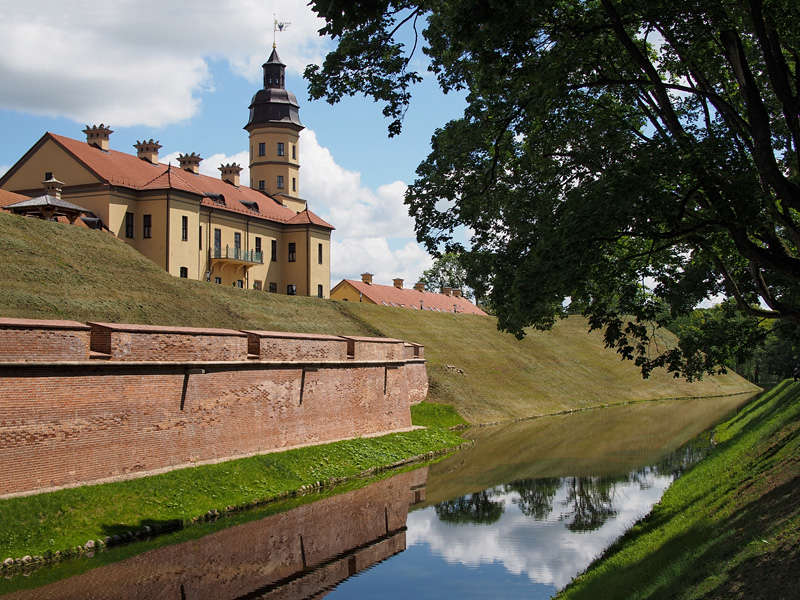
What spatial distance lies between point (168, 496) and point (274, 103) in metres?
48.2

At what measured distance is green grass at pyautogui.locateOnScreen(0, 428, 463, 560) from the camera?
45.7ft

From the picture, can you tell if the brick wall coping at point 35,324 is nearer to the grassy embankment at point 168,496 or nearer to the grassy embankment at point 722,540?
the grassy embankment at point 168,496

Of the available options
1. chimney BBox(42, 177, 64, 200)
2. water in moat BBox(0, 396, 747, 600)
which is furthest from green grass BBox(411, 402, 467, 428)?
chimney BBox(42, 177, 64, 200)

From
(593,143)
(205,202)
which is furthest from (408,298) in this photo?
(593,143)

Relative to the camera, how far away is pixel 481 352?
57.2m

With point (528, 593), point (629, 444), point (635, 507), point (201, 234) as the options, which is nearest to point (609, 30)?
point (528, 593)

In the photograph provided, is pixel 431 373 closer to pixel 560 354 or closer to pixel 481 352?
pixel 481 352

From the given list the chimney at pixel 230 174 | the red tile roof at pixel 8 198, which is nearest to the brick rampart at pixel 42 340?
the red tile roof at pixel 8 198

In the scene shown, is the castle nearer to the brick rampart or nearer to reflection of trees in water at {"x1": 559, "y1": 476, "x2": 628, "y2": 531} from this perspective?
the brick rampart

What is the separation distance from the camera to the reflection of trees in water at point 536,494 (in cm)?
2022

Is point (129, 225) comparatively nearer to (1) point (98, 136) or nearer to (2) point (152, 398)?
(1) point (98, 136)

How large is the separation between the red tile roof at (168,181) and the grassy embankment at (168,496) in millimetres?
24530

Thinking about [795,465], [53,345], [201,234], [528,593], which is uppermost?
[201,234]

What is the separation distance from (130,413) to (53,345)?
260 cm
